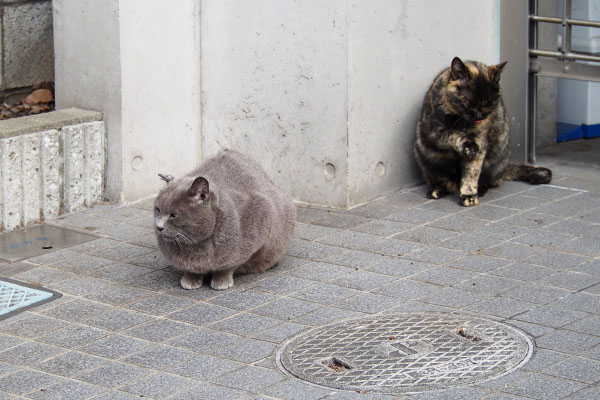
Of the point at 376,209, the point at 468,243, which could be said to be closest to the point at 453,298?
the point at 468,243

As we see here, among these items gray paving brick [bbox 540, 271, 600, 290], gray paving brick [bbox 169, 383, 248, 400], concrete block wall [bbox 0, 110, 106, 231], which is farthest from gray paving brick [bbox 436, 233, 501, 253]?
concrete block wall [bbox 0, 110, 106, 231]

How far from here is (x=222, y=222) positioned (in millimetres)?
6004

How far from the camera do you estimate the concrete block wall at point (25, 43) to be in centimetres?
829

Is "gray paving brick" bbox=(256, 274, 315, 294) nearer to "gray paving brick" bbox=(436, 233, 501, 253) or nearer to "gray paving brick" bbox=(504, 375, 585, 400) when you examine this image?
"gray paving brick" bbox=(436, 233, 501, 253)

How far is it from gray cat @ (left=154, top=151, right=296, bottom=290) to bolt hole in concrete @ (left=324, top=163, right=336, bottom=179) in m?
1.17

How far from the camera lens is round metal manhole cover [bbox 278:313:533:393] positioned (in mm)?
4832

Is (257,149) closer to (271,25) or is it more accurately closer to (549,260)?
(271,25)

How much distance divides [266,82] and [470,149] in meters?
1.70

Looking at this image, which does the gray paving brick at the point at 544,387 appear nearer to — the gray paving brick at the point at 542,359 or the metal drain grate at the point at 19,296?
the gray paving brick at the point at 542,359

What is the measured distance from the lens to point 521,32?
8.58 m

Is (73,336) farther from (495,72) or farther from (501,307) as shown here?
(495,72)

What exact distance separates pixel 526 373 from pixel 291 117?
137 inches

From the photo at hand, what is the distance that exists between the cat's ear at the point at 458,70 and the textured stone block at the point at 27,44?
354 centimetres

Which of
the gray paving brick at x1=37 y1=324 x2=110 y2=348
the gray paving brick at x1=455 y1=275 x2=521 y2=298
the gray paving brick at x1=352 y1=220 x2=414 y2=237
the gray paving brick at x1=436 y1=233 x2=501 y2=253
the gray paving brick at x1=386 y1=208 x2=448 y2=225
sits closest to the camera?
the gray paving brick at x1=37 y1=324 x2=110 y2=348
